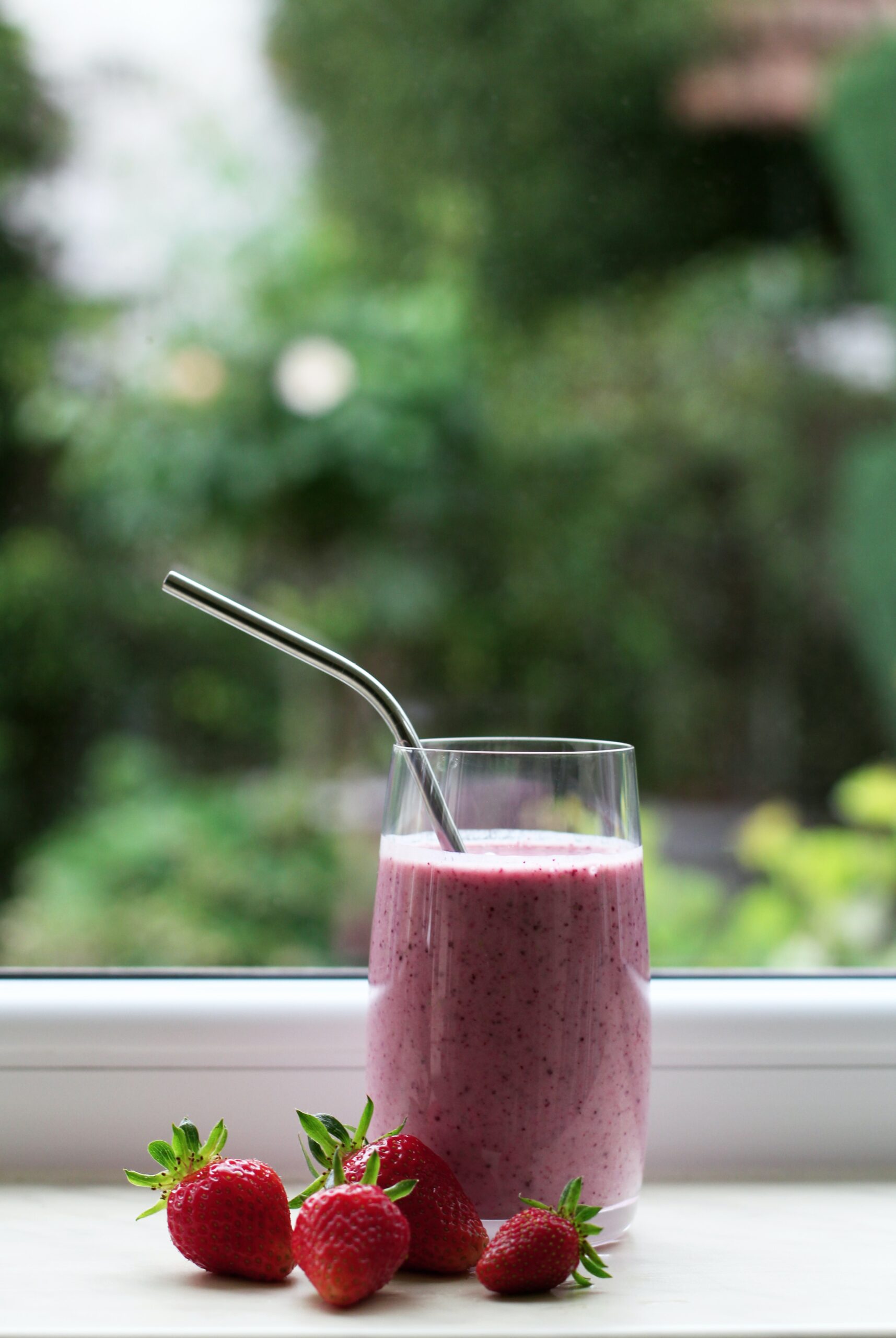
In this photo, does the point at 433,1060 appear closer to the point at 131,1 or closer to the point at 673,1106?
the point at 673,1106

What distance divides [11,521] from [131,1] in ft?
2.29

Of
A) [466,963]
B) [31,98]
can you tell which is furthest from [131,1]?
[466,963]

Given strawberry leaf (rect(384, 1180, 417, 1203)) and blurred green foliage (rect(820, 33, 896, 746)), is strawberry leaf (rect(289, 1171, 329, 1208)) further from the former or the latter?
blurred green foliage (rect(820, 33, 896, 746))

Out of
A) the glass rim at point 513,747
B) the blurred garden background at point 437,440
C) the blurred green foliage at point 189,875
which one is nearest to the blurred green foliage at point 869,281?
the blurred garden background at point 437,440

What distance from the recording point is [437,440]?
5.84ft

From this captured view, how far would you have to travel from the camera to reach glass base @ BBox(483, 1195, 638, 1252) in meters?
0.56

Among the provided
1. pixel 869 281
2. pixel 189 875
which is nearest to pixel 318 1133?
pixel 189 875

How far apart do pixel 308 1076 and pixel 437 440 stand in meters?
1.23

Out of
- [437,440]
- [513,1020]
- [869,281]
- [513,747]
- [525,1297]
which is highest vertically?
[869,281]

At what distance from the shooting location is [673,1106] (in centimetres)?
69

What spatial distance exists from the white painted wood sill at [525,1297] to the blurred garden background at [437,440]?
2.63 ft

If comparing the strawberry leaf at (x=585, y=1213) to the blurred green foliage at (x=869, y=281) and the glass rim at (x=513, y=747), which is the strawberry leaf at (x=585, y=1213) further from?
the blurred green foliage at (x=869, y=281)

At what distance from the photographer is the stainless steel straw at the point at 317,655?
0.55 m

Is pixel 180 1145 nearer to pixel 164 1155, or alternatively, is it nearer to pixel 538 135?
pixel 164 1155
